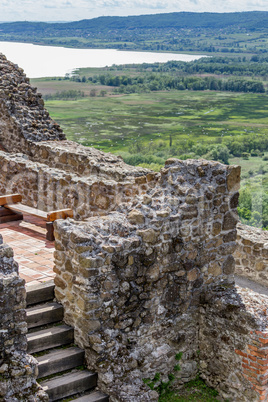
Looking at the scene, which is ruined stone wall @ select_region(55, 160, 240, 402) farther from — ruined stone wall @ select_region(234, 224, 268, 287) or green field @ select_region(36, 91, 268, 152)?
green field @ select_region(36, 91, 268, 152)

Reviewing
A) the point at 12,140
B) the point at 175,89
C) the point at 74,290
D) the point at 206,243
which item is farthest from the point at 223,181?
the point at 175,89

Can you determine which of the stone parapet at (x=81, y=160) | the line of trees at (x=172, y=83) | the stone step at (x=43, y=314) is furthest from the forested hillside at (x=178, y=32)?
the stone step at (x=43, y=314)

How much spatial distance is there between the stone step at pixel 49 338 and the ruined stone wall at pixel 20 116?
6.47m

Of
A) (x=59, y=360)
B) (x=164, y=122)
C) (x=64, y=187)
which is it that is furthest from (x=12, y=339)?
(x=164, y=122)

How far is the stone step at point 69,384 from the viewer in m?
5.50

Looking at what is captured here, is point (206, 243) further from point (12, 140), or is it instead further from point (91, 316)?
point (12, 140)

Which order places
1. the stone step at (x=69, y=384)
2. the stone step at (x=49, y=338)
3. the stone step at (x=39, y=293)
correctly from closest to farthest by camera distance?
the stone step at (x=69, y=384)
the stone step at (x=49, y=338)
the stone step at (x=39, y=293)

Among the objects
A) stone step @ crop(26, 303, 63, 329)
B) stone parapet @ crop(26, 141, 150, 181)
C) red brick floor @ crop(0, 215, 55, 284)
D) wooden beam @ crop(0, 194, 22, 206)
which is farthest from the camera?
stone parapet @ crop(26, 141, 150, 181)

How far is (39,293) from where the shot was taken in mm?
6172

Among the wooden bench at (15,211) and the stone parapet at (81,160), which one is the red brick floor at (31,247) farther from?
the stone parapet at (81,160)

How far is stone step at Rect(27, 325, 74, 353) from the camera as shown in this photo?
5.75 m

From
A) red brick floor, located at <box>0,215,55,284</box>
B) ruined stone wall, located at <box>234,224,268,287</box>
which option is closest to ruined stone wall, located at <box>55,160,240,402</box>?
red brick floor, located at <box>0,215,55,284</box>

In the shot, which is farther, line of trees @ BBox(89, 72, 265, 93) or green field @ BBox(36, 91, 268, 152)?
line of trees @ BBox(89, 72, 265, 93)

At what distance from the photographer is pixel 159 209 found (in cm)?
618
